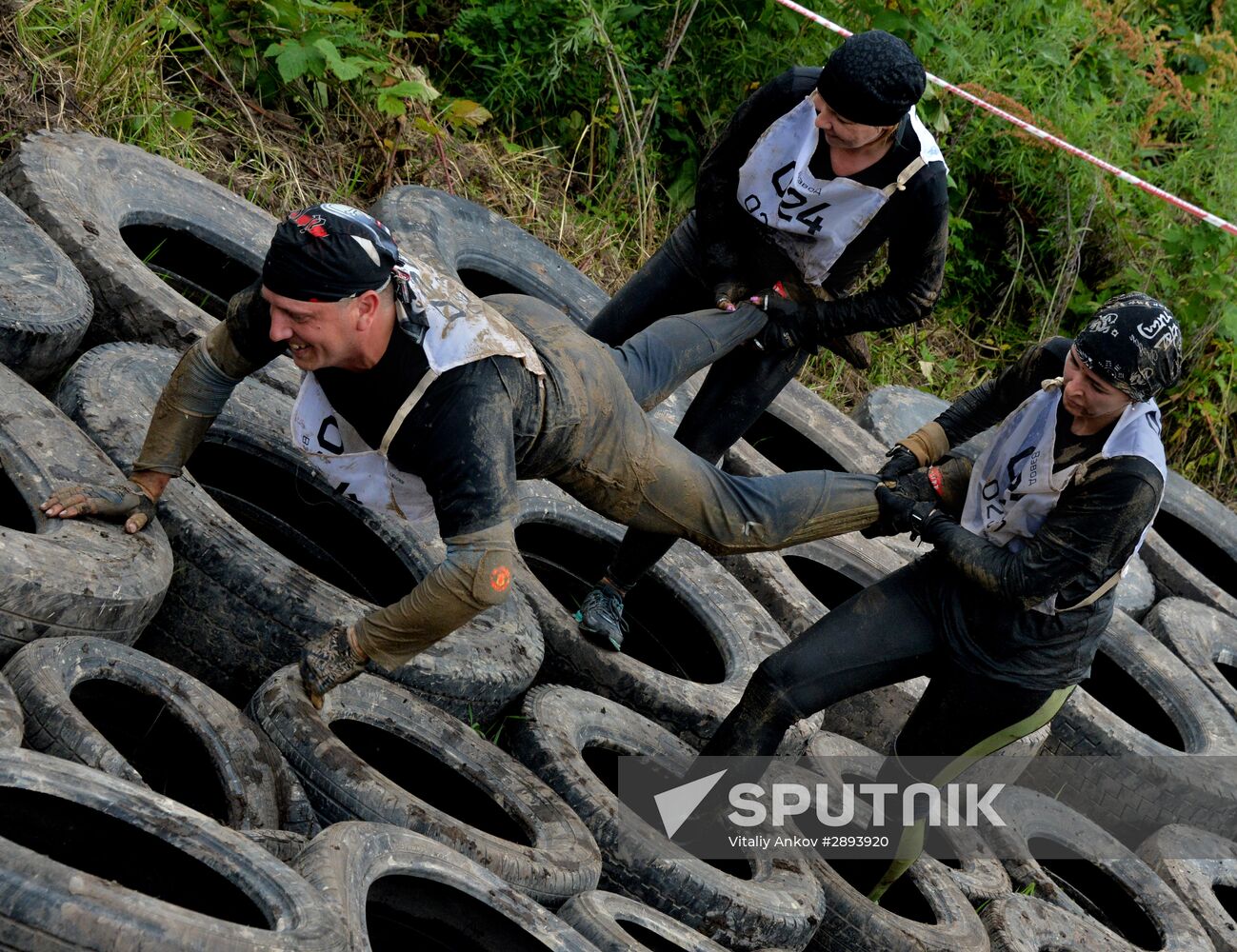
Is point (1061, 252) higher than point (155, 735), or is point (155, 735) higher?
point (1061, 252)

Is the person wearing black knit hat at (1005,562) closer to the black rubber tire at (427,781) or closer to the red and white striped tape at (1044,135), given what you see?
the black rubber tire at (427,781)

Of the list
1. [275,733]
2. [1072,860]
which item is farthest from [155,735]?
[1072,860]

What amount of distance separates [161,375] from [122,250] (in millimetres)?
699

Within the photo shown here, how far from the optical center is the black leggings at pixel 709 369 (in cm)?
474

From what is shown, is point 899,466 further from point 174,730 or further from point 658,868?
point 174,730

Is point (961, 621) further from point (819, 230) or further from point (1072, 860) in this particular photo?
point (1072, 860)

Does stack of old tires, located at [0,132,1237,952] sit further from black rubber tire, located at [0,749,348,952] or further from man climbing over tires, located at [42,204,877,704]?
man climbing over tires, located at [42,204,877,704]

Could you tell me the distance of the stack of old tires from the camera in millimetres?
2947

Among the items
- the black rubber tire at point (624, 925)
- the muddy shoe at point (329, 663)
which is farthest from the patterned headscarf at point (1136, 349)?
the muddy shoe at point (329, 663)

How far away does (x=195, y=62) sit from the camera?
23.1 feet

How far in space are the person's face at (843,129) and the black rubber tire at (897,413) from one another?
353 centimetres

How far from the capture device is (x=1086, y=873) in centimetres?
560

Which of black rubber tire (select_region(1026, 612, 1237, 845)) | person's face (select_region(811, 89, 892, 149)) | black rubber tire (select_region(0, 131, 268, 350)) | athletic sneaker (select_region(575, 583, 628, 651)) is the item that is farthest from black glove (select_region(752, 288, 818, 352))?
black rubber tire (select_region(1026, 612, 1237, 845))

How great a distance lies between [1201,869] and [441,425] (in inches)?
164
